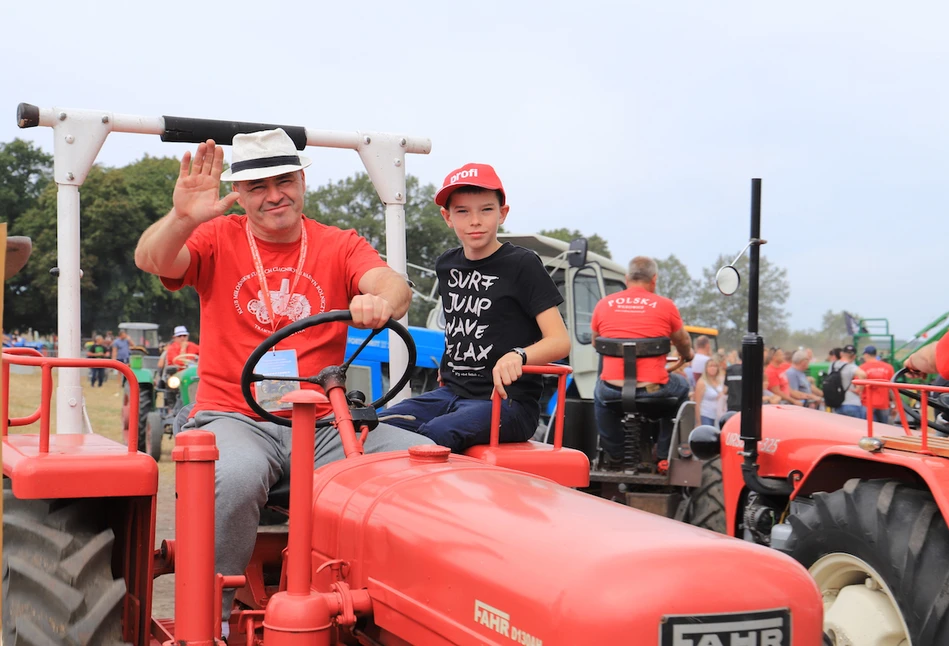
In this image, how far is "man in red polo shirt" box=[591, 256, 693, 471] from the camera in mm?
6957

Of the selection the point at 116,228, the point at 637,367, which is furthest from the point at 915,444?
the point at 116,228

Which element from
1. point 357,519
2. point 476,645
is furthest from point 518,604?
point 357,519

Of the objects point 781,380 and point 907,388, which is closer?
point 907,388

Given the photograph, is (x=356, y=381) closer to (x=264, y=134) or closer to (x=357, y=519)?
(x=264, y=134)

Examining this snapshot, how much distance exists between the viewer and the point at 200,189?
300 cm

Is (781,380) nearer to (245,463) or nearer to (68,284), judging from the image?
(68,284)

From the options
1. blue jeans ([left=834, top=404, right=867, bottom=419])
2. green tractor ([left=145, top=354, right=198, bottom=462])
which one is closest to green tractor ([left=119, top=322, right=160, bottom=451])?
green tractor ([left=145, top=354, right=198, bottom=462])

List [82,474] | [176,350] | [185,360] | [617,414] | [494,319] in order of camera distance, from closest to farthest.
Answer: [82,474] < [494,319] < [617,414] < [185,360] < [176,350]

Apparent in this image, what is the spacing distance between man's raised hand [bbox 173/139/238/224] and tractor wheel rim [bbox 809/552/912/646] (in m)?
2.25

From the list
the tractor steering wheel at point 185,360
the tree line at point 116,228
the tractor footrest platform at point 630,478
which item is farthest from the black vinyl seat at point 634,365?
the tree line at point 116,228

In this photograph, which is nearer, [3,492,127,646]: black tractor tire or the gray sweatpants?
[3,492,127,646]: black tractor tire

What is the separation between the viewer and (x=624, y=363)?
6879mm

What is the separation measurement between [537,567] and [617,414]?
17.8ft

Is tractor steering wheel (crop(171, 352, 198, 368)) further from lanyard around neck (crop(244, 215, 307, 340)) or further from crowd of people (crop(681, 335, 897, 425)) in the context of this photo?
lanyard around neck (crop(244, 215, 307, 340))
